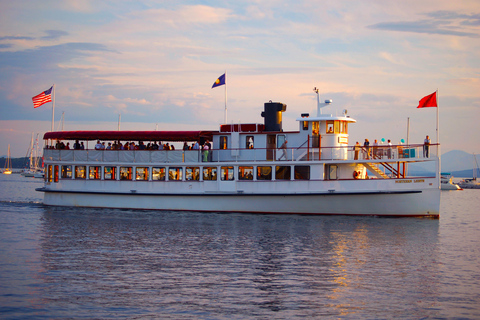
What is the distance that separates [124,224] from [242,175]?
29.2 feet

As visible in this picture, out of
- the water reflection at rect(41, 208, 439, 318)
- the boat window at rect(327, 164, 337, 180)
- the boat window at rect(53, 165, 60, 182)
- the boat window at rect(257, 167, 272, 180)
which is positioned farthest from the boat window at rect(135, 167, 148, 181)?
the boat window at rect(327, 164, 337, 180)

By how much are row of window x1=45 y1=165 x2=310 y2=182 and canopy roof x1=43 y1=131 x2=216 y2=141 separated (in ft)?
7.14

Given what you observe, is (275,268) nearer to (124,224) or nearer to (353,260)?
(353,260)

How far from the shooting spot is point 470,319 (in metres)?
12.9

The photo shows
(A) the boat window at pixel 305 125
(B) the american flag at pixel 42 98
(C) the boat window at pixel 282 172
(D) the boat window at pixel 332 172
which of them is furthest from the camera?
(B) the american flag at pixel 42 98

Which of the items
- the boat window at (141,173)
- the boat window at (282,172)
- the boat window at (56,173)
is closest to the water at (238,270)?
the boat window at (282,172)

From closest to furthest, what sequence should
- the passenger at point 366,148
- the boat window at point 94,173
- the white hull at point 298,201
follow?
the white hull at point 298,201, the passenger at point 366,148, the boat window at point 94,173

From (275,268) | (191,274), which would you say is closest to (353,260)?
(275,268)

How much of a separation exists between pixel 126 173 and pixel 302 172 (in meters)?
12.8

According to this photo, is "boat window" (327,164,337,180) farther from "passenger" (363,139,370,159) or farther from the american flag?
Result: the american flag

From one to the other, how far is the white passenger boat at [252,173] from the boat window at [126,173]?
73 mm

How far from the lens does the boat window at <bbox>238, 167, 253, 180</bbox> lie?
33.5 metres

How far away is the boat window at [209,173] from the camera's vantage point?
34.2 m

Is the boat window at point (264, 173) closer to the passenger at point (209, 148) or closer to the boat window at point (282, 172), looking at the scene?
the boat window at point (282, 172)
